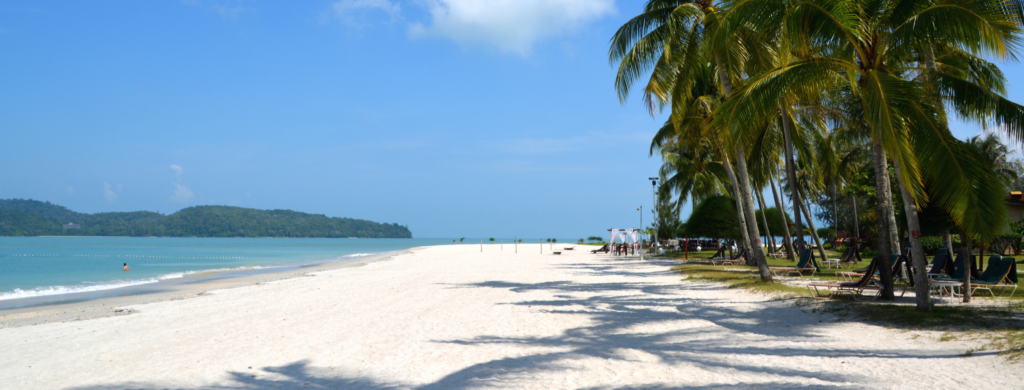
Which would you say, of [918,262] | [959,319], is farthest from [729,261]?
[959,319]

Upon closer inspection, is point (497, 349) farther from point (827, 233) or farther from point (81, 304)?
point (827, 233)

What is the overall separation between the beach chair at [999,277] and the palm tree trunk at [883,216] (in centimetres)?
Result: 138

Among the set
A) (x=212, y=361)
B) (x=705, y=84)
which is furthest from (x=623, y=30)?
(x=212, y=361)

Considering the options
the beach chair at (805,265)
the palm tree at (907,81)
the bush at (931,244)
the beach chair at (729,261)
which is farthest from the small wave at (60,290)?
the bush at (931,244)

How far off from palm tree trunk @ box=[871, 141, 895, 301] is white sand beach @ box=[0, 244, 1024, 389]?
1474mm

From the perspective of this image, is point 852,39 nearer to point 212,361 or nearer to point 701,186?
point 212,361

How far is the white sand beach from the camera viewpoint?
4.95 metres

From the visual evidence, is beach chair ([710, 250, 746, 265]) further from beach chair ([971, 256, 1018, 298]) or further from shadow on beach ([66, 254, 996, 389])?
shadow on beach ([66, 254, 996, 389])

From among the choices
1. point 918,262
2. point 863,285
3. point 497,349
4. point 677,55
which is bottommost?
point 497,349

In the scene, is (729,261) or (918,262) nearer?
(918,262)

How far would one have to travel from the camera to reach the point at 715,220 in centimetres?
2406

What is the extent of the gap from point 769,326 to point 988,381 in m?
3.03

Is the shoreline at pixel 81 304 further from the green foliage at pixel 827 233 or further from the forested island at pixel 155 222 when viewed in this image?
the forested island at pixel 155 222

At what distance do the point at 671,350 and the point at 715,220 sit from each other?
63.1 feet
